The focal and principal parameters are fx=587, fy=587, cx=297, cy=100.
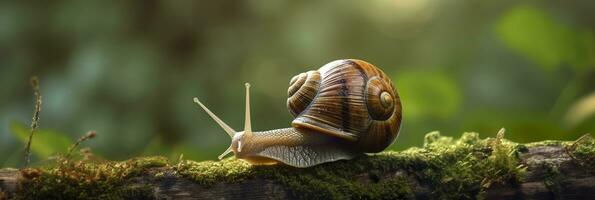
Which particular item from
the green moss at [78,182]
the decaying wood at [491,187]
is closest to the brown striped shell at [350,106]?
the decaying wood at [491,187]

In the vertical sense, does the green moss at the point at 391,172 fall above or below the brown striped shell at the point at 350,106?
below

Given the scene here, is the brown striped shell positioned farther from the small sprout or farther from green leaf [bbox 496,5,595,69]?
green leaf [bbox 496,5,595,69]

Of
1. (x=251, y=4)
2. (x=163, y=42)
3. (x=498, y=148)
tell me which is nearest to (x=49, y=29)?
(x=163, y=42)

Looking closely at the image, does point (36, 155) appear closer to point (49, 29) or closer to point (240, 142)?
point (49, 29)

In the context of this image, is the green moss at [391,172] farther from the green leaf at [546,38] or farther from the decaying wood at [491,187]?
the green leaf at [546,38]

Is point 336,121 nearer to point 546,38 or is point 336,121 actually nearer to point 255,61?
point 255,61

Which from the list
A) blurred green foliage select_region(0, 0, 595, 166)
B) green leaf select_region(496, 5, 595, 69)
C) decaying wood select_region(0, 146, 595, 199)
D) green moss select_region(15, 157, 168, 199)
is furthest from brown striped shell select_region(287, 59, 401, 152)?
green leaf select_region(496, 5, 595, 69)
